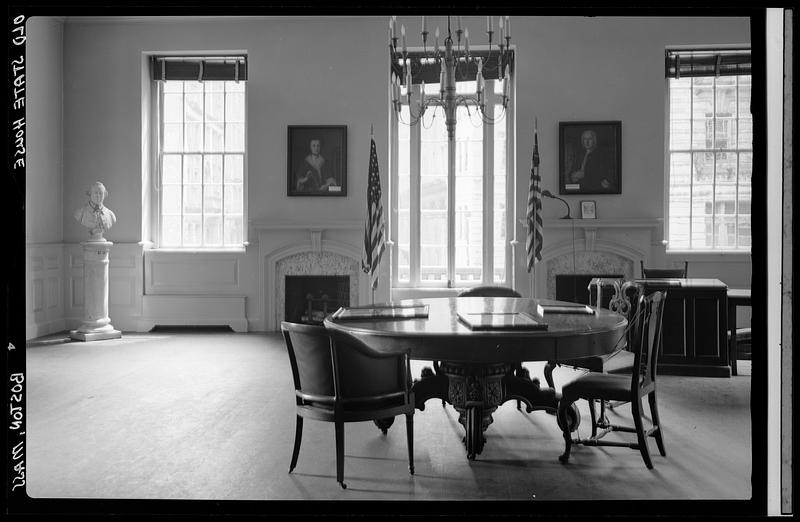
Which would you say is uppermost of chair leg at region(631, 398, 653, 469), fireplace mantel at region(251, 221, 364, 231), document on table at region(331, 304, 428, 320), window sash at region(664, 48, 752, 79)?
window sash at region(664, 48, 752, 79)

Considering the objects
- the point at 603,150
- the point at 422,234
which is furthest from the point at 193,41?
the point at 603,150

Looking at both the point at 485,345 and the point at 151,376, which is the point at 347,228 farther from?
the point at 485,345

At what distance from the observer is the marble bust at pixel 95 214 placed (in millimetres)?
7344

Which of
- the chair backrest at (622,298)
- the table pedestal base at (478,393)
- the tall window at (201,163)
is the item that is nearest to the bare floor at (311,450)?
the table pedestal base at (478,393)

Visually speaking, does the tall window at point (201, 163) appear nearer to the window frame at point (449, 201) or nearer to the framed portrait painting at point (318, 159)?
the framed portrait painting at point (318, 159)

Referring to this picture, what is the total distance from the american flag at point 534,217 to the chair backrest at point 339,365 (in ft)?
14.0

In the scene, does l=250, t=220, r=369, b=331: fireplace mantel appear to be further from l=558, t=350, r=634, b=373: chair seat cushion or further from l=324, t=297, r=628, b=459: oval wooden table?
l=558, t=350, r=634, b=373: chair seat cushion

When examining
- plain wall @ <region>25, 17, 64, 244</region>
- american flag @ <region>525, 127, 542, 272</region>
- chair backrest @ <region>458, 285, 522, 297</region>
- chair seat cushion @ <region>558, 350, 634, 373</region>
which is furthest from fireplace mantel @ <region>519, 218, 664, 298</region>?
plain wall @ <region>25, 17, 64, 244</region>

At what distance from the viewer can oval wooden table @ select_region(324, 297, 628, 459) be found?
9.41ft

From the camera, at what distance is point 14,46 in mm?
1788

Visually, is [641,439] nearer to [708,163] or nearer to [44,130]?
[708,163]

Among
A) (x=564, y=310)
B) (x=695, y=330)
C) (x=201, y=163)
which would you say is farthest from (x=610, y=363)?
(x=201, y=163)

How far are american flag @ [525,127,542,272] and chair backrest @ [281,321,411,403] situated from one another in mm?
4263

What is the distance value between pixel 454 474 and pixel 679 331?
3.11m
